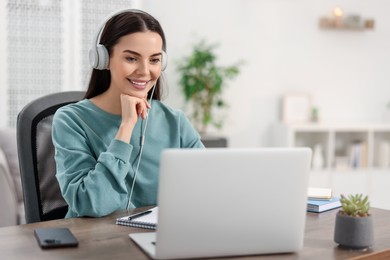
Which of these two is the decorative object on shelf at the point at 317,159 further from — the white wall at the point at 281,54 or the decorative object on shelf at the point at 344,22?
the decorative object on shelf at the point at 344,22

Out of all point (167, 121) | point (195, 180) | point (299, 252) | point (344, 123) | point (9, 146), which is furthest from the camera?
point (344, 123)

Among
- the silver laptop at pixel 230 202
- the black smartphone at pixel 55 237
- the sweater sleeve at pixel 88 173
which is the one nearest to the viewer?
the silver laptop at pixel 230 202

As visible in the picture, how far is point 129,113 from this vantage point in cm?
173

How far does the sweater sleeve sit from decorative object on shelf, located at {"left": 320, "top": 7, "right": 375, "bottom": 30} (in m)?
3.82

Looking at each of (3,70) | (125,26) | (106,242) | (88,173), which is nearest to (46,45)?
(3,70)

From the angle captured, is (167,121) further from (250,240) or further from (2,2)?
(2,2)

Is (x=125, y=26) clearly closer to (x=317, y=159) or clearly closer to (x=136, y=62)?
(x=136, y=62)

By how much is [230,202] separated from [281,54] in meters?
4.05

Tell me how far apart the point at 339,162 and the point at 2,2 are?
9.77 feet

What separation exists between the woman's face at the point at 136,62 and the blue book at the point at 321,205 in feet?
1.91

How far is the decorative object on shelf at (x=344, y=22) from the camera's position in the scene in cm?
517

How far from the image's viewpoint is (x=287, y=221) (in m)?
1.26

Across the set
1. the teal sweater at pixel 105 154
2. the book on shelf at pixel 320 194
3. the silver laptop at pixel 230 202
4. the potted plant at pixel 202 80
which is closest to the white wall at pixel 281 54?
the potted plant at pixel 202 80

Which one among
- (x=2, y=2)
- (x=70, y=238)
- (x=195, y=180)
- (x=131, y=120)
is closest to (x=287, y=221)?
(x=195, y=180)
